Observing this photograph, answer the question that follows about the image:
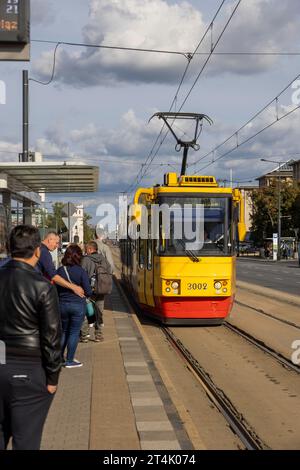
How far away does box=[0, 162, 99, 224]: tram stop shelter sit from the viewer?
61.9 ft

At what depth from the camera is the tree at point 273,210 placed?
85688mm

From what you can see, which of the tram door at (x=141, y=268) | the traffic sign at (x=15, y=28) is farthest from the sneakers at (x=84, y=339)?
the traffic sign at (x=15, y=28)

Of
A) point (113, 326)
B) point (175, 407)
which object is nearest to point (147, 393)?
point (175, 407)

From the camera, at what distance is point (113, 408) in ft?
23.4

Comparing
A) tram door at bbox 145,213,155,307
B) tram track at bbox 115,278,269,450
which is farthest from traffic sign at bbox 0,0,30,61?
Answer: tram door at bbox 145,213,155,307

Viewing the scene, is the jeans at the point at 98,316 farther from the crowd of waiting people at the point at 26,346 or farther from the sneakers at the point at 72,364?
the crowd of waiting people at the point at 26,346

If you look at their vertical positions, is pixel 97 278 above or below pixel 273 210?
below

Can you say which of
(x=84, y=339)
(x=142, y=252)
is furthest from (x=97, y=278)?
(x=142, y=252)

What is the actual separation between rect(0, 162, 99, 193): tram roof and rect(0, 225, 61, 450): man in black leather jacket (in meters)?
14.3

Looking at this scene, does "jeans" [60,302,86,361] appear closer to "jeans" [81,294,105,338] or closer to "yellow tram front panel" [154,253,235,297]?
"jeans" [81,294,105,338]

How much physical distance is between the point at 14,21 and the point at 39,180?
12.8 metres

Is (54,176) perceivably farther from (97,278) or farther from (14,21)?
(14,21)

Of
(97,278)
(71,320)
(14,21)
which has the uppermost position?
(14,21)
